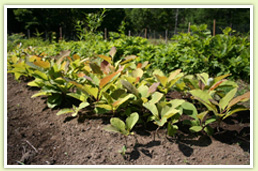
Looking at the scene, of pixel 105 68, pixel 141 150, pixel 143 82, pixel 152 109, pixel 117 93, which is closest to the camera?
pixel 141 150

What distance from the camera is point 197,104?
2.03 metres

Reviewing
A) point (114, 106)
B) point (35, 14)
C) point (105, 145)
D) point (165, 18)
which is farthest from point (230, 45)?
point (165, 18)

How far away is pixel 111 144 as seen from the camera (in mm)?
1435

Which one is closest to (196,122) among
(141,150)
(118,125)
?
(141,150)

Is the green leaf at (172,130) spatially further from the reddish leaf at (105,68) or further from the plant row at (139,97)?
the reddish leaf at (105,68)

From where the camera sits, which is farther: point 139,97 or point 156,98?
point 139,97

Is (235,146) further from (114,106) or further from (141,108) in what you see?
(114,106)

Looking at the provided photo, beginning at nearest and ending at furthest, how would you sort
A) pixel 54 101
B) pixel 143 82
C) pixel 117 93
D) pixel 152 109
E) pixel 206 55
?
pixel 152 109
pixel 117 93
pixel 143 82
pixel 54 101
pixel 206 55

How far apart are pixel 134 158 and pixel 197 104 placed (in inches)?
40.7

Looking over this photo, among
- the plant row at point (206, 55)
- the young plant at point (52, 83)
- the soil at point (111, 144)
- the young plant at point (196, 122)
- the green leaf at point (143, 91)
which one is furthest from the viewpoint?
the plant row at point (206, 55)

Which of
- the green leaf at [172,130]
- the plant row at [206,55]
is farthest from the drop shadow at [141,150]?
the plant row at [206,55]

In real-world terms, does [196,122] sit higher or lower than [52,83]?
lower

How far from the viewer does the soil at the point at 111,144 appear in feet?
4.27

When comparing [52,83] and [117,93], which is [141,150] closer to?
[117,93]
